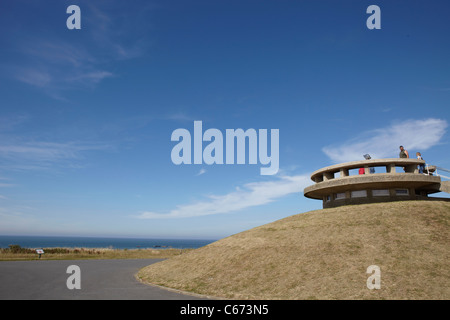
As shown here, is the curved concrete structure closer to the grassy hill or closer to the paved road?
the grassy hill

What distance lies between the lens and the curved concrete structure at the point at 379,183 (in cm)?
2323

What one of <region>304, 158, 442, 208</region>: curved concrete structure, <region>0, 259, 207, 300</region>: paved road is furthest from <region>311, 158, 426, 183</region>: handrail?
<region>0, 259, 207, 300</region>: paved road

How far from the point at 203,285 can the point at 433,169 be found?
22.3 m

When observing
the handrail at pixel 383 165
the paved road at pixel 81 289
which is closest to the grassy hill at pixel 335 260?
the paved road at pixel 81 289

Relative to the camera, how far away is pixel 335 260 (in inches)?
637

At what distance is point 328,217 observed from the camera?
22.9m

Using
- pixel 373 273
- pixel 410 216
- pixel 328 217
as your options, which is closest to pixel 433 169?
pixel 410 216

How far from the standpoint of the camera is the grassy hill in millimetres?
13703

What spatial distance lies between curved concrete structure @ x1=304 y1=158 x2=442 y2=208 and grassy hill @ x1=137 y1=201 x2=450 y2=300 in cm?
194

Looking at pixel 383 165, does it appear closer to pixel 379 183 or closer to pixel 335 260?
pixel 379 183

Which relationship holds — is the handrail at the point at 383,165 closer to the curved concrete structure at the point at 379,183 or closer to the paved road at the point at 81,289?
the curved concrete structure at the point at 379,183

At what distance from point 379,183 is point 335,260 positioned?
10616 mm

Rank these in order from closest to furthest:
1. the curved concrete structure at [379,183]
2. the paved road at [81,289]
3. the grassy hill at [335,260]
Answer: the grassy hill at [335,260] → the paved road at [81,289] → the curved concrete structure at [379,183]

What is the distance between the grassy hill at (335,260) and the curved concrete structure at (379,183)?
6.35 ft
